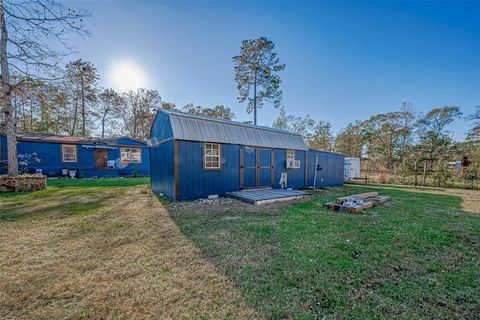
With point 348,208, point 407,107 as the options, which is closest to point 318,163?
point 348,208

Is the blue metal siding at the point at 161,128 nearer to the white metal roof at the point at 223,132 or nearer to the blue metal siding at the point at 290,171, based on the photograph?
the white metal roof at the point at 223,132

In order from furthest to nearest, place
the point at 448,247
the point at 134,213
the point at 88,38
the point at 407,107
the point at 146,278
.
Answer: the point at 407,107, the point at 88,38, the point at 134,213, the point at 448,247, the point at 146,278

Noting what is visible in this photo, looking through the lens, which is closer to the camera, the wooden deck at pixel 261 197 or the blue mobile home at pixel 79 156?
the wooden deck at pixel 261 197

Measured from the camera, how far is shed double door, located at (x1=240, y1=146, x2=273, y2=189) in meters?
8.55

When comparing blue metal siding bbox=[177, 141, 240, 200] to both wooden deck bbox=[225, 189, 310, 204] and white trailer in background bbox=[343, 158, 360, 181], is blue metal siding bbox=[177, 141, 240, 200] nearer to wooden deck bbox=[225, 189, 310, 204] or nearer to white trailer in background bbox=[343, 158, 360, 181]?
A: wooden deck bbox=[225, 189, 310, 204]

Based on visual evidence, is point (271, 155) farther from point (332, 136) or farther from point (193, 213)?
point (332, 136)

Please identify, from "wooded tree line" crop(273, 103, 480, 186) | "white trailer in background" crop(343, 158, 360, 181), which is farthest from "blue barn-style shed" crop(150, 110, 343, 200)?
"wooded tree line" crop(273, 103, 480, 186)

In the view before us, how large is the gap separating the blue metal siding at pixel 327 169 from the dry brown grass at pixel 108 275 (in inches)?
369

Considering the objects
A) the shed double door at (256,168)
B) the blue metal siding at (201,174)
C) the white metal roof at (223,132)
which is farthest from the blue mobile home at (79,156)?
the shed double door at (256,168)

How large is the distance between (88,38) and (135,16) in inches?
100

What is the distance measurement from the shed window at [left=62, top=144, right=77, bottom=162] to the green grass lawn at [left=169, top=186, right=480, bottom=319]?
14369mm

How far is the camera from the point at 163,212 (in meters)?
5.53

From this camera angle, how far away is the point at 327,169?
12.5 m

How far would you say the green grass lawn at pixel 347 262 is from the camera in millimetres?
1939
